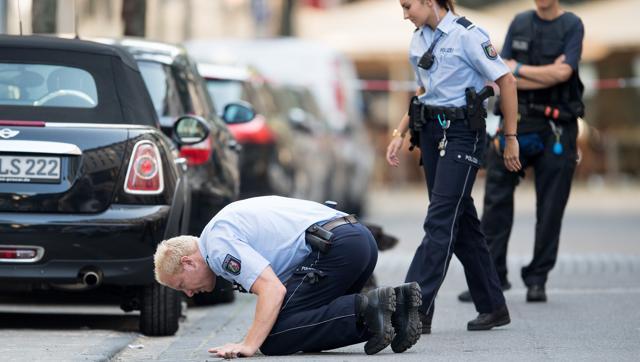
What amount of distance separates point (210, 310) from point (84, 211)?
7.46ft

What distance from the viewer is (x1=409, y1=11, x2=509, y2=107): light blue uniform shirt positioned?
319 inches

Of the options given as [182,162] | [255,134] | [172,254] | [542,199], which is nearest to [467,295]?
[542,199]

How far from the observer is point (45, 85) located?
8.69 metres

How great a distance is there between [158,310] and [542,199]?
2.64 meters

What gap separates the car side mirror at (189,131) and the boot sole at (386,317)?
106 inches

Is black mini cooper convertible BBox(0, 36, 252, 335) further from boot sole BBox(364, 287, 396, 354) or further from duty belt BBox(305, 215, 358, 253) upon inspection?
boot sole BBox(364, 287, 396, 354)

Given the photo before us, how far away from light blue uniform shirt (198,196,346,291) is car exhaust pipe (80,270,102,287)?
1.31 meters

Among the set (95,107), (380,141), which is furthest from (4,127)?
(380,141)

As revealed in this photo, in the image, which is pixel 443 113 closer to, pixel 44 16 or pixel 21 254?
pixel 21 254

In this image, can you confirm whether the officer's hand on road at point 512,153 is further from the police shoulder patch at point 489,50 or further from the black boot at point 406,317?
the black boot at point 406,317

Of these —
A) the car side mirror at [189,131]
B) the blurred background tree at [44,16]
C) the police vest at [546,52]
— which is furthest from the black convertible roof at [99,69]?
the blurred background tree at [44,16]

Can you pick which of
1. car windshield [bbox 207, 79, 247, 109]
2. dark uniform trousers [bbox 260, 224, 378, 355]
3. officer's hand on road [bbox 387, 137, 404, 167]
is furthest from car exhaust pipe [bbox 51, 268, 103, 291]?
car windshield [bbox 207, 79, 247, 109]

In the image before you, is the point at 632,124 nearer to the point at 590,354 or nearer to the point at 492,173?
the point at 492,173

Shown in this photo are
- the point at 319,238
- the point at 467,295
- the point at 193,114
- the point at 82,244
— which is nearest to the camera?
the point at 319,238
